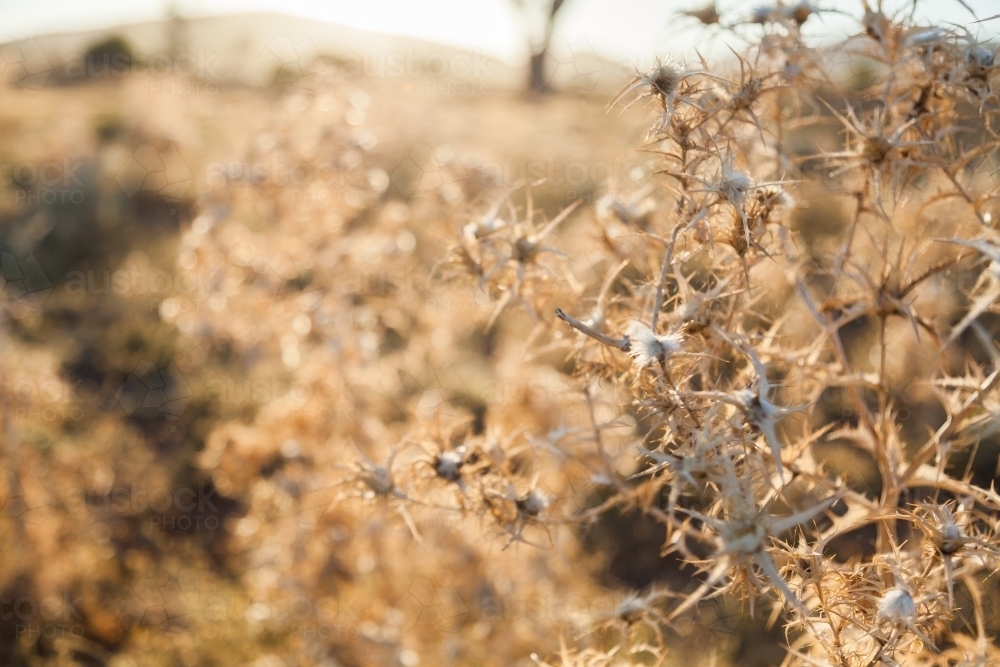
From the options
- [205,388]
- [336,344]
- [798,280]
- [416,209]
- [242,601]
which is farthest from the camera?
[205,388]

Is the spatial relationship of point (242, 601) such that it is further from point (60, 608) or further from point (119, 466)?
point (119, 466)

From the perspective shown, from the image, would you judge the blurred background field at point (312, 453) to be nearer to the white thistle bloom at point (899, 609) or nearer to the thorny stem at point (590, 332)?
the thorny stem at point (590, 332)

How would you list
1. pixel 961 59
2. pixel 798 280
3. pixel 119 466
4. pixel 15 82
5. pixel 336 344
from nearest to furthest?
pixel 961 59 → pixel 798 280 → pixel 336 344 → pixel 119 466 → pixel 15 82

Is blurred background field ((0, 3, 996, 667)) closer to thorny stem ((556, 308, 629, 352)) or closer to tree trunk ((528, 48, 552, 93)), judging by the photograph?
thorny stem ((556, 308, 629, 352))

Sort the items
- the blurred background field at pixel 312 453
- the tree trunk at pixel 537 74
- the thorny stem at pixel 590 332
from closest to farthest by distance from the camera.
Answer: the thorny stem at pixel 590 332 → the blurred background field at pixel 312 453 → the tree trunk at pixel 537 74

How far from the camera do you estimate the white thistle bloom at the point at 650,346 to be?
1088 mm

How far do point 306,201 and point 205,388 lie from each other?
4134 mm

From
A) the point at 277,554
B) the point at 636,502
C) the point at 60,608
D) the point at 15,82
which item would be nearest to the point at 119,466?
the point at 60,608

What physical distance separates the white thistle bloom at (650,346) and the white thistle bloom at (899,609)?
544 mm

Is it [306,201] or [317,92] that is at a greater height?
[317,92]

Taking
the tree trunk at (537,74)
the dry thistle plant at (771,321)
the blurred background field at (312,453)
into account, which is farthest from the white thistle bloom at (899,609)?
the tree trunk at (537,74)

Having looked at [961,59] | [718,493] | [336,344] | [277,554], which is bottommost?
[277,554]

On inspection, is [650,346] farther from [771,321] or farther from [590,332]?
[771,321]

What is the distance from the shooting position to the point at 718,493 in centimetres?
101
